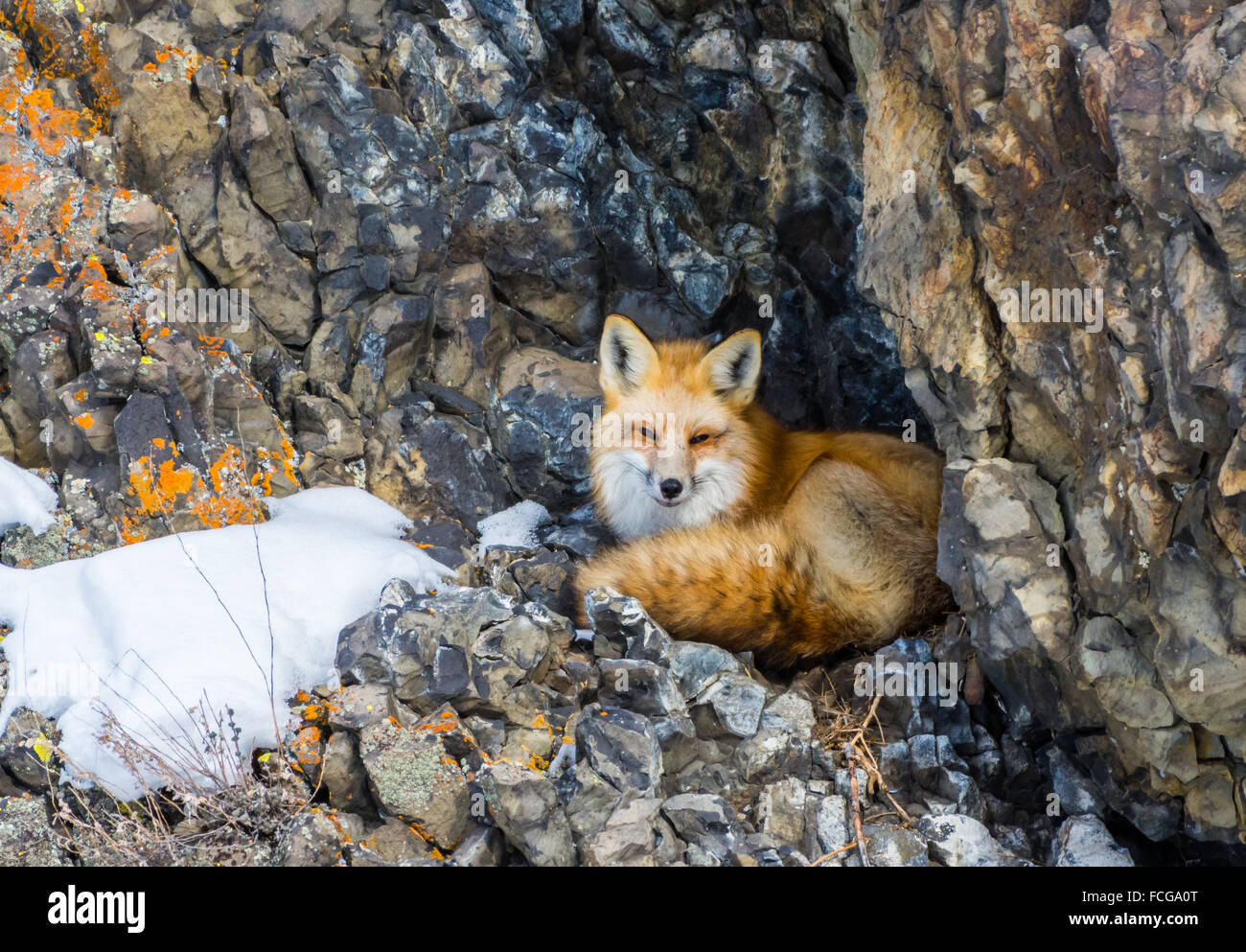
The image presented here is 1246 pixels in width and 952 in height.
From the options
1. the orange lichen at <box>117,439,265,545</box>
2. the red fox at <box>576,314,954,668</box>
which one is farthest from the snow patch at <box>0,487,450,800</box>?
the red fox at <box>576,314,954,668</box>

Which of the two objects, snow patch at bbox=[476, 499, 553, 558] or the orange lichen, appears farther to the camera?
snow patch at bbox=[476, 499, 553, 558]

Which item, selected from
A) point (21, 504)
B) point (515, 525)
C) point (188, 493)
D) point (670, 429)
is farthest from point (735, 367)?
point (21, 504)

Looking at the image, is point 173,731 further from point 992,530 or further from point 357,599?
point 992,530

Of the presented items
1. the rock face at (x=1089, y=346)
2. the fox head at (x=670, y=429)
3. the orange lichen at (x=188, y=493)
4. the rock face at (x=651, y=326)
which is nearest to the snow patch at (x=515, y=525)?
the rock face at (x=651, y=326)

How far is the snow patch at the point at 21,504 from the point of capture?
4715mm

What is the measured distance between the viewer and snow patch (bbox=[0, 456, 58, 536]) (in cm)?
471

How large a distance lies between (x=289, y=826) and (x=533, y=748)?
0.99 metres

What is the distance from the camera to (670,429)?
18.3ft

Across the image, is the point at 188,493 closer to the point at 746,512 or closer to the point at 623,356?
the point at 623,356

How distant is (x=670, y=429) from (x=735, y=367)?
576 mm

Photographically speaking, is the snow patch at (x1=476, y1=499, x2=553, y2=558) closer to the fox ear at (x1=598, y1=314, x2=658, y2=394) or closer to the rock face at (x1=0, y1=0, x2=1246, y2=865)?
the rock face at (x1=0, y1=0, x2=1246, y2=865)

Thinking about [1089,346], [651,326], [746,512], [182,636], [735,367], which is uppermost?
[651,326]

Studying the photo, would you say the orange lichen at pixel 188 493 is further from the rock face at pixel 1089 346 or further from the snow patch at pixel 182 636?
the rock face at pixel 1089 346

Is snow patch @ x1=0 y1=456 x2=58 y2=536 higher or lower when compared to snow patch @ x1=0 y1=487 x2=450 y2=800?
higher
